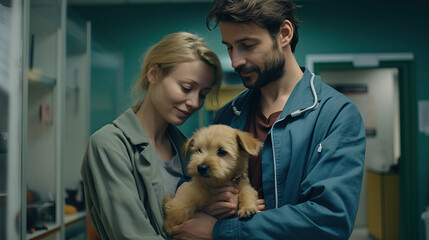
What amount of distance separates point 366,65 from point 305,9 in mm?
1025

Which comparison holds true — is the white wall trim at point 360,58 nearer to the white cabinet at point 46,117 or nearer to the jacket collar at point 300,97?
the white cabinet at point 46,117

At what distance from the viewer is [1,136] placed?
1934mm

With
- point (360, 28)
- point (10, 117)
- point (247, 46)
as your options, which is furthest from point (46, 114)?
point (360, 28)

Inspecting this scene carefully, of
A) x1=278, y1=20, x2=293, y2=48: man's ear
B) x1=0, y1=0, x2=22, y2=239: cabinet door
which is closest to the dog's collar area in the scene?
x1=278, y1=20, x2=293, y2=48: man's ear

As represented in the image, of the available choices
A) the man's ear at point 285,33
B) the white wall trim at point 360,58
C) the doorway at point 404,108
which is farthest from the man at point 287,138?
the doorway at point 404,108

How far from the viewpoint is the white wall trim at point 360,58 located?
170 inches

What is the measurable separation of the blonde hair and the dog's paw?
0.62 m

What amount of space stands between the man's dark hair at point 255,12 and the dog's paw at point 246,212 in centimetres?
68

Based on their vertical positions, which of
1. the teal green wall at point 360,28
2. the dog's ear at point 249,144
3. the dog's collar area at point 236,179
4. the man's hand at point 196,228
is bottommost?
the man's hand at point 196,228

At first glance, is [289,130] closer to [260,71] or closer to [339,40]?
[260,71]

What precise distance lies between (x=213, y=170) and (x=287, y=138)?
304 millimetres

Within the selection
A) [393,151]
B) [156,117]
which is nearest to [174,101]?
[156,117]

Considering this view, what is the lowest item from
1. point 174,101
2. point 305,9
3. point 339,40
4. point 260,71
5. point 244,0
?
point 174,101

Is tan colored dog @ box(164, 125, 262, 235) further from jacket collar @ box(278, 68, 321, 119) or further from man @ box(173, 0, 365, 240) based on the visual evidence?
jacket collar @ box(278, 68, 321, 119)
